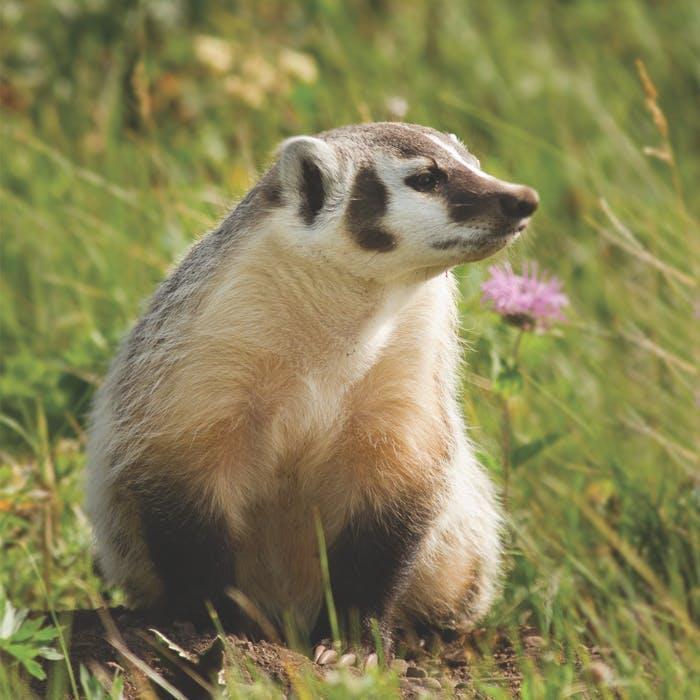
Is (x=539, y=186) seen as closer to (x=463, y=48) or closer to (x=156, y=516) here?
(x=463, y=48)

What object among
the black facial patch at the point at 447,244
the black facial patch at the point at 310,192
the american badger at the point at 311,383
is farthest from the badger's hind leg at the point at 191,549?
the black facial patch at the point at 447,244

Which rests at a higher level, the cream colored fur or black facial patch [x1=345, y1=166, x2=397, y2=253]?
black facial patch [x1=345, y1=166, x2=397, y2=253]

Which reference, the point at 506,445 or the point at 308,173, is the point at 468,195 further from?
the point at 506,445

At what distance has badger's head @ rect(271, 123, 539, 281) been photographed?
2959mm

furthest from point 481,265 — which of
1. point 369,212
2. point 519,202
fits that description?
point 519,202

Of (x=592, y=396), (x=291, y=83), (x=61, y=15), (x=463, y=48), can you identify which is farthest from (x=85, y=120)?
(x=592, y=396)

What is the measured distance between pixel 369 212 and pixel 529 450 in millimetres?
920

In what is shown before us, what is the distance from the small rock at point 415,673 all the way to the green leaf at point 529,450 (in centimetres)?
70

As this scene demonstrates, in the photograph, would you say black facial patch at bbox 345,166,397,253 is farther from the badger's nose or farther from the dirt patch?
the dirt patch

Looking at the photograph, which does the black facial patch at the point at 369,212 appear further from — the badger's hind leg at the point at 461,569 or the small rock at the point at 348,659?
the small rock at the point at 348,659

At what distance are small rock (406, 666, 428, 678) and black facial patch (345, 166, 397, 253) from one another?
39.2 inches

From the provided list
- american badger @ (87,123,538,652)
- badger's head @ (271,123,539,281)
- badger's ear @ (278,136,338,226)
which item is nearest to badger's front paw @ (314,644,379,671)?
american badger @ (87,123,538,652)

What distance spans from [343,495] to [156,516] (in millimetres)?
450

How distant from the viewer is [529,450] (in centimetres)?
364
